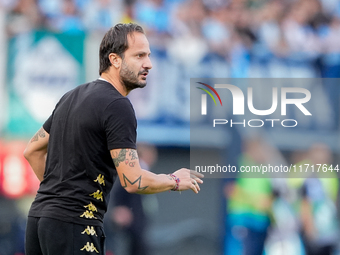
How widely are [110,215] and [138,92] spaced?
183 centimetres

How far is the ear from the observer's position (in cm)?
270

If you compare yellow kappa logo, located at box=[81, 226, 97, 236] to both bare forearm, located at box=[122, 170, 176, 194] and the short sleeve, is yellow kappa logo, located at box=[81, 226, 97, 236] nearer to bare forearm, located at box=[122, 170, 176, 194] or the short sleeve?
bare forearm, located at box=[122, 170, 176, 194]

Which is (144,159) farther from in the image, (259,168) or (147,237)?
(259,168)

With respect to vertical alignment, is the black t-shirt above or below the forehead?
below

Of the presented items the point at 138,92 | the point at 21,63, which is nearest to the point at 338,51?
the point at 138,92

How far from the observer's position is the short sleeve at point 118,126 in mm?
2410

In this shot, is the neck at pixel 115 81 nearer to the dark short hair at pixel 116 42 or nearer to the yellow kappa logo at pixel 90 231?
the dark short hair at pixel 116 42

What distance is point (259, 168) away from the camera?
723cm

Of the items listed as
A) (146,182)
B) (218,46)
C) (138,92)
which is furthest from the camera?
(218,46)

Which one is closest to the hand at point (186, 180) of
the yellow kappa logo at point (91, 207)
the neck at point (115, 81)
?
the yellow kappa logo at point (91, 207)


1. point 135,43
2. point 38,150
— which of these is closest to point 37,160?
point 38,150

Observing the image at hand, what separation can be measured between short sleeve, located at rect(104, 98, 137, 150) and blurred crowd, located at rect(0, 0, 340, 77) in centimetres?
473

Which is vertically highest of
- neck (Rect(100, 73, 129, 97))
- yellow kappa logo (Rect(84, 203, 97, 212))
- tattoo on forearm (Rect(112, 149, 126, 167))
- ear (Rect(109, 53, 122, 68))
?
ear (Rect(109, 53, 122, 68))

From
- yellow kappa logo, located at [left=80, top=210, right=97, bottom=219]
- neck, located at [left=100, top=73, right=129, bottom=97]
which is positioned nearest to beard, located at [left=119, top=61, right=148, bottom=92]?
neck, located at [left=100, top=73, right=129, bottom=97]
